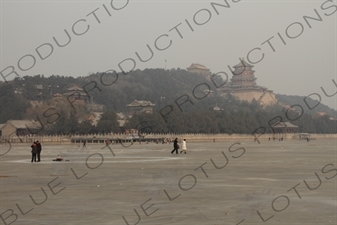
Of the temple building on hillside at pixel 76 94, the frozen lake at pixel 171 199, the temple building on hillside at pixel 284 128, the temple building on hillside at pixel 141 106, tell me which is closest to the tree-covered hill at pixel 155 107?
the temple building on hillside at pixel 141 106

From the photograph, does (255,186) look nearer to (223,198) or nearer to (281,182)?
(281,182)

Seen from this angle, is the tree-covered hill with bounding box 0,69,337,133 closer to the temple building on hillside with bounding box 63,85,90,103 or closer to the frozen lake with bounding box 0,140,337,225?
the temple building on hillside with bounding box 63,85,90,103

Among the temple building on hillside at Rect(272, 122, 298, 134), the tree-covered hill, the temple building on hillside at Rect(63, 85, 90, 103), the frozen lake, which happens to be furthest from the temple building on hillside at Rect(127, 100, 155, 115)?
the frozen lake

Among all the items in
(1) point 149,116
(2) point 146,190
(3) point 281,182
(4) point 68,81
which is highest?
(4) point 68,81

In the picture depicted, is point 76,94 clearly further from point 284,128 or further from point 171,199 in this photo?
point 171,199

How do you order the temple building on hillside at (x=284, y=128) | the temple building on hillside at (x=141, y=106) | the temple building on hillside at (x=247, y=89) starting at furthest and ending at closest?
the temple building on hillside at (x=247, y=89) → the temple building on hillside at (x=284, y=128) → the temple building on hillside at (x=141, y=106)

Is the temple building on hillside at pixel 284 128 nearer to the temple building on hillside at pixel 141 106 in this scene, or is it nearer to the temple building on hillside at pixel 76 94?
the temple building on hillside at pixel 141 106

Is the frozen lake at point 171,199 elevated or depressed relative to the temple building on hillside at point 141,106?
depressed

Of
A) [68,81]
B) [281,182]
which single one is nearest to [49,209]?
[281,182]

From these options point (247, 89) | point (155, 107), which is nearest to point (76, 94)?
point (155, 107)
